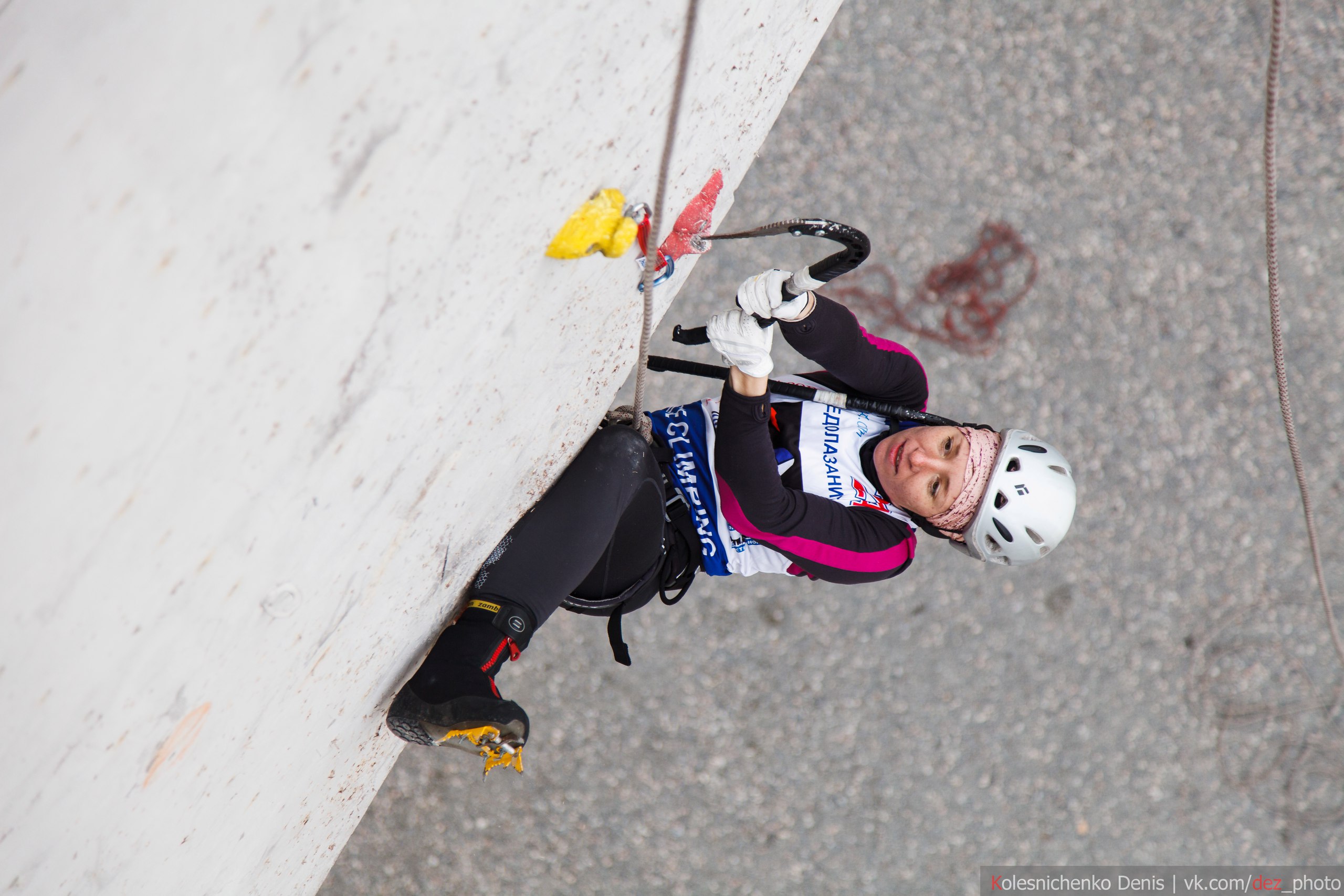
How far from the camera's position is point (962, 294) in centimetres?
267

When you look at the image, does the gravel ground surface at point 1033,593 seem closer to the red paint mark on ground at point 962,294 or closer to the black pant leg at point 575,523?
the red paint mark on ground at point 962,294

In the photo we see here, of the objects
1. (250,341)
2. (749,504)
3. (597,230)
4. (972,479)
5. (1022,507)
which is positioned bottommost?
(1022,507)

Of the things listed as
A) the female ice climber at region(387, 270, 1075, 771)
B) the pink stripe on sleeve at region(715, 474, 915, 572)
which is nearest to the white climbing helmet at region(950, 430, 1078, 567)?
the female ice climber at region(387, 270, 1075, 771)

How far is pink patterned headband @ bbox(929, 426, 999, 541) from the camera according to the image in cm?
172

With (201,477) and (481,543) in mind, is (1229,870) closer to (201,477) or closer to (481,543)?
(481,543)

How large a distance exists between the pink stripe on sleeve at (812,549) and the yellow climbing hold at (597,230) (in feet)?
2.24

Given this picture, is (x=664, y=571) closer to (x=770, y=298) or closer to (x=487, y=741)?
(x=487, y=741)

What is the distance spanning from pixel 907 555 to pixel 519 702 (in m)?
1.47

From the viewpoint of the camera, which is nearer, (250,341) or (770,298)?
(250,341)

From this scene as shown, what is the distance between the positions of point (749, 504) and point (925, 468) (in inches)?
17.1

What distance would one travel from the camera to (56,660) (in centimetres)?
69

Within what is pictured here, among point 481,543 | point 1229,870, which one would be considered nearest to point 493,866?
point 481,543

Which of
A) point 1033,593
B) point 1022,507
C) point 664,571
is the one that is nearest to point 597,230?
point 664,571

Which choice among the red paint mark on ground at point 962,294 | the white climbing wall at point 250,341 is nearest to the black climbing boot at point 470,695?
the white climbing wall at point 250,341
